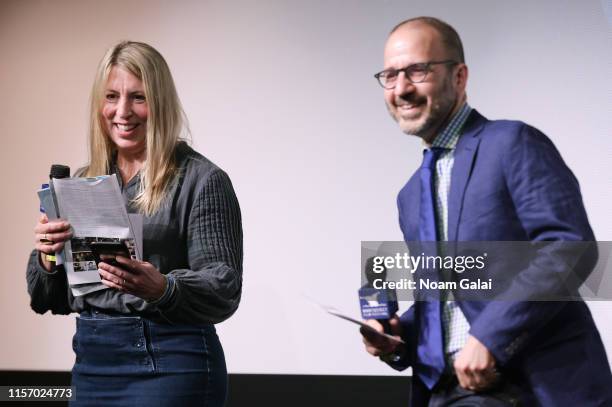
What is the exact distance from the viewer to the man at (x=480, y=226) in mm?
1562

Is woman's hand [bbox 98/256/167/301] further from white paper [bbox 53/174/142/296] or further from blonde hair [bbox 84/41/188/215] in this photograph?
blonde hair [bbox 84/41/188/215]

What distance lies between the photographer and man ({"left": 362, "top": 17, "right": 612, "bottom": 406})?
1562mm

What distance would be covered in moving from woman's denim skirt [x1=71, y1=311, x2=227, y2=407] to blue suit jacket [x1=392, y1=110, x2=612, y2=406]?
0.75m

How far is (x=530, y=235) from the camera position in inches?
63.3

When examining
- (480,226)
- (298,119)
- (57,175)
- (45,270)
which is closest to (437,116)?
(480,226)

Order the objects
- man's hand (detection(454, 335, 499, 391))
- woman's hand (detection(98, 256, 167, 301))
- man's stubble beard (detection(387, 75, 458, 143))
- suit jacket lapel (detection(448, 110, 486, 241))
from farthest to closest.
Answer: woman's hand (detection(98, 256, 167, 301))
man's stubble beard (detection(387, 75, 458, 143))
suit jacket lapel (detection(448, 110, 486, 241))
man's hand (detection(454, 335, 499, 391))

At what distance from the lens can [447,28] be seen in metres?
1.84

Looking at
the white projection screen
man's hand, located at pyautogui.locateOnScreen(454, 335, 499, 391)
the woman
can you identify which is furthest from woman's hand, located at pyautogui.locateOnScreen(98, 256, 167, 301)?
the white projection screen

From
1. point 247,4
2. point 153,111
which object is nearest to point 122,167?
point 153,111

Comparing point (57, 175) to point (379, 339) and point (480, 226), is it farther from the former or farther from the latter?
point (480, 226)

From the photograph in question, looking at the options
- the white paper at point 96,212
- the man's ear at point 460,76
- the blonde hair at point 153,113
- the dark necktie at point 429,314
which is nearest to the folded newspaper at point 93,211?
the white paper at point 96,212

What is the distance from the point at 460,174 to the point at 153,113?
92 centimetres

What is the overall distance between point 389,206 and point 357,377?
31.1 inches

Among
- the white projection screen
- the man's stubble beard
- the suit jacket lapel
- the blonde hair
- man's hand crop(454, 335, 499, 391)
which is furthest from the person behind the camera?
the white projection screen
